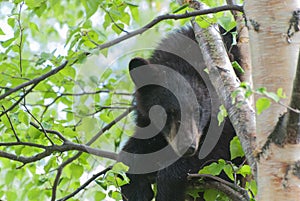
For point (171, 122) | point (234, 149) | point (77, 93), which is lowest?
point (171, 122)

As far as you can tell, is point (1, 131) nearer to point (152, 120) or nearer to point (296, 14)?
point (152, 120)

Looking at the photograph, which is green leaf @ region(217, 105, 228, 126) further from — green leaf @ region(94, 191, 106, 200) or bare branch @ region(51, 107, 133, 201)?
bare branch @ region(51, 107, 133, 201)

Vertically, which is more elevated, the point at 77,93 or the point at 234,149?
the point at 234,149

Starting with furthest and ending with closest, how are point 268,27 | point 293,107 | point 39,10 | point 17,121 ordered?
point 39,10 → point 17,121 → point 268,27 → point 293,107

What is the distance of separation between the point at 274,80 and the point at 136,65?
7.50 ft

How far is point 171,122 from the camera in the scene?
14.4 feet

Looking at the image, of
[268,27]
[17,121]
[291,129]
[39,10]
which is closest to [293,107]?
[291,129]

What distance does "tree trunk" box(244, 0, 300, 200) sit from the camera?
210cm

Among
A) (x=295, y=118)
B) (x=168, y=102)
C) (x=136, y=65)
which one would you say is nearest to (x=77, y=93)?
(x=136, y=65)

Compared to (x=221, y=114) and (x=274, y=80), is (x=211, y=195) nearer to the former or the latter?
(x=221, y=114)

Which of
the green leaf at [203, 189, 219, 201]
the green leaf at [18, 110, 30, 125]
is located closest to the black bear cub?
the green leaf at [203, 189, 219, 201]

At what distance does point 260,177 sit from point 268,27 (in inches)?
21.7

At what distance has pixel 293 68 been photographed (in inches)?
86.0

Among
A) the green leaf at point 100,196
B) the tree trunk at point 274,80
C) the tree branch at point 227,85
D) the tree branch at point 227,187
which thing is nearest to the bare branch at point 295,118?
the tree trunk at point 274,80
